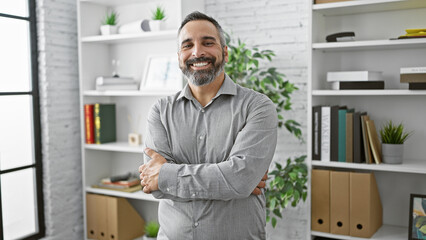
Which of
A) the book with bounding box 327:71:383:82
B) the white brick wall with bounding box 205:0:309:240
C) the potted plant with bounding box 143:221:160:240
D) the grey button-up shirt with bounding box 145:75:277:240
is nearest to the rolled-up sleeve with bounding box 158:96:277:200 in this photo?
the grey button-up shirt with bounding box 145:75:277:240

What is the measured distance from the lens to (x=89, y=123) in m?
3.45

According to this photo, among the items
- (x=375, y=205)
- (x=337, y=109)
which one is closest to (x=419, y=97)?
(x=337, y=109)

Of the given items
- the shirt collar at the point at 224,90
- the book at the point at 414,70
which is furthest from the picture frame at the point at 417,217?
the shirt collar at the point at 224,90

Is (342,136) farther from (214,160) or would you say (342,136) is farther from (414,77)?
(214,160)

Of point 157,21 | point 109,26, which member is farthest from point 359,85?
point 109,26

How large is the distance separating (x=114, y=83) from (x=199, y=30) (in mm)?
1725

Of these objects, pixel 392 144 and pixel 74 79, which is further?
pixel 74 79

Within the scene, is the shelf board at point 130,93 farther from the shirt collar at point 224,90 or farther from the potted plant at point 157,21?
the shirt collar at point 224,90

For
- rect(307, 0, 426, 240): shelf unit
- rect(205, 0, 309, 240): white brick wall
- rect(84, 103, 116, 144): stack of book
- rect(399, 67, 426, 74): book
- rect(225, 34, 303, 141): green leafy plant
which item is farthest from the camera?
rect(84, 103, 116, 144): stack of book

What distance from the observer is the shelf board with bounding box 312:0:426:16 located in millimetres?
2406

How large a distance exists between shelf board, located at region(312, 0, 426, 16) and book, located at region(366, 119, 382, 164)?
662 mm

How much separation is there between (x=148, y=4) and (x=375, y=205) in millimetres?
2221

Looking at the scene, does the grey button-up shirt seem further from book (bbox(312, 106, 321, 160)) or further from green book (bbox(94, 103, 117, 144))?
green book (bbox(94, 103, 117, 144))

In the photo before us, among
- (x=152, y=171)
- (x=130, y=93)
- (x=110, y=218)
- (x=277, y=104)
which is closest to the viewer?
(x=152, y=171)
